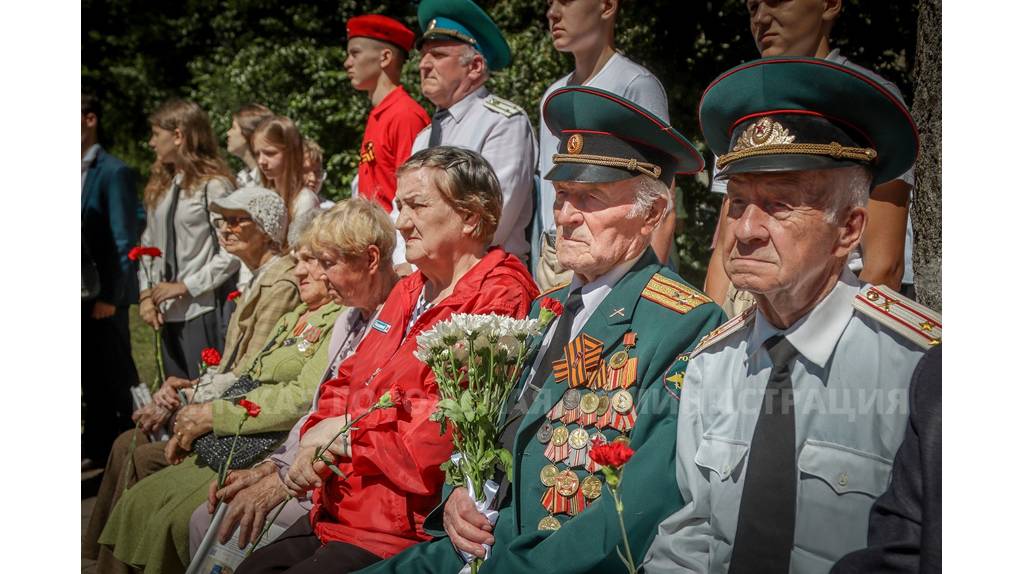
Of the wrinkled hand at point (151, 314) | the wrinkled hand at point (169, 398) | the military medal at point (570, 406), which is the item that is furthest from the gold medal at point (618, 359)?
the wrinkled hand at point (151, 314)

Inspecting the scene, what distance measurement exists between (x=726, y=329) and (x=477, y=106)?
2.11m

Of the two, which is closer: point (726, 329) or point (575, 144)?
point (726, 329)

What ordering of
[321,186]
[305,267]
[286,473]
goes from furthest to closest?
[321,186] → [305,267] → [286,473]

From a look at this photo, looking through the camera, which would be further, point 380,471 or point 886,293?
point 380,471

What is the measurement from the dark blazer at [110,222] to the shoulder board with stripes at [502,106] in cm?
267

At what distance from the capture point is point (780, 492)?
2.52 metres

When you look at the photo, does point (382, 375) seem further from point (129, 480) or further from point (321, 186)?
point (321, 186)

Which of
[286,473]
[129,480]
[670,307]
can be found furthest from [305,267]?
[670,307]

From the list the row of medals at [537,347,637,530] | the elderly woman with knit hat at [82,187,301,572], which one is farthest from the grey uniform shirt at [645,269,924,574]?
the elderly woman with knit hat at [82,187,301,572]

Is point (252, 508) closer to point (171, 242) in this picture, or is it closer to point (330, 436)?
point (330, 436)

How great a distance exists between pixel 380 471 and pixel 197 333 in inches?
107

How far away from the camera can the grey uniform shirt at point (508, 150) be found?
4.19 m

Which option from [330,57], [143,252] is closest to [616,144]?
[330,57]

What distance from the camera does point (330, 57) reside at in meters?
5.49
